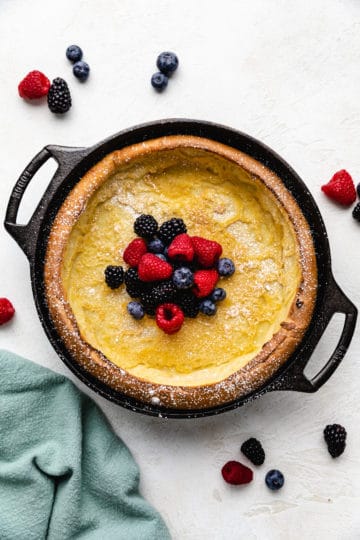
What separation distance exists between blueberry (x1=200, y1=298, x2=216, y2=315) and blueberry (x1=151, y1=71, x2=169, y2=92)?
3.25ft

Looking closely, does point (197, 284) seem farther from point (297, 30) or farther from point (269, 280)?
point (297, 30)

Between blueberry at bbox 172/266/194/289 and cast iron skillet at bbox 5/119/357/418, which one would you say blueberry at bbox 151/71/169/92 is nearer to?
cast iron skillet at bbox 5/119/357/418

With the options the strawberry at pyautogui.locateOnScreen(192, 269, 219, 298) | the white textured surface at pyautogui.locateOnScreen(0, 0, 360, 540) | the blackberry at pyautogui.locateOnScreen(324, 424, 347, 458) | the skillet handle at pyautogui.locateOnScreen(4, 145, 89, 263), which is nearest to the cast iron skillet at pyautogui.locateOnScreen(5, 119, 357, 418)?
the skillet handle at pyautogui.locateOnScreen(4, 145, 89, 263)

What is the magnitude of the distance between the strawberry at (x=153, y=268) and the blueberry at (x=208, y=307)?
0.21 m

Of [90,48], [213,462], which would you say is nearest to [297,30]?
[90,48]

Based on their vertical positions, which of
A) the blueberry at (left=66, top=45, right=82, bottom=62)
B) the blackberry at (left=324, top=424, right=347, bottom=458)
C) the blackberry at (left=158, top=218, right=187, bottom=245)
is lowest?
the blackberry at (left=324, top=424, right=347, bottom=458)

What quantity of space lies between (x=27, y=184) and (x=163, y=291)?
726 mm

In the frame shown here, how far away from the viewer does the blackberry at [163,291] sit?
304 centimetres

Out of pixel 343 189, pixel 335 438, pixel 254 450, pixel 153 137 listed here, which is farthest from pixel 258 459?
pixel 153 137

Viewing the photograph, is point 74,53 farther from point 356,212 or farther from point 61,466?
point 61,466

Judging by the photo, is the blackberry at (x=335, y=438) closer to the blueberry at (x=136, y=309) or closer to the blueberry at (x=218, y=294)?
the blueberry at (x=218, y=294)

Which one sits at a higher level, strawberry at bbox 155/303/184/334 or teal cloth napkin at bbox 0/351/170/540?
strawberry at bbox 155/303/184/334

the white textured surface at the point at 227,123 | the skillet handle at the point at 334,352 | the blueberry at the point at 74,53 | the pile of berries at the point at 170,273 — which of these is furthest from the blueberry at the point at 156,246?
the blueberry at the point at 74,53

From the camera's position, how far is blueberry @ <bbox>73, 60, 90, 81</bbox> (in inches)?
Result: 132
